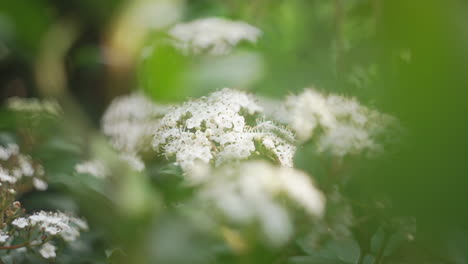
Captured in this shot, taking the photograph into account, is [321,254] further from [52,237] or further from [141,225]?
[52,237]

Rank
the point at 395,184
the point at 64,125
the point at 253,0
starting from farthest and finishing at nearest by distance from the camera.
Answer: the point at 253,0 < the point at 64,125 < the point at 395,184

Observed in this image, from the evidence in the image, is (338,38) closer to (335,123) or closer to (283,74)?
(283,74)

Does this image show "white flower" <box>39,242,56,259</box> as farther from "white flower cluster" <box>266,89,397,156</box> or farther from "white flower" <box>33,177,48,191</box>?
"white flower cluster" <box>266,89,397,156</box>

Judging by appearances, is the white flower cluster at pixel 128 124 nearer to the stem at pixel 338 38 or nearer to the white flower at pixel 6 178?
the white flower at pixel 6 178

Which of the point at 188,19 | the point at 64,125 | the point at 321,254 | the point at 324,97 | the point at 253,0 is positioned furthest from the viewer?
the point at 253,0

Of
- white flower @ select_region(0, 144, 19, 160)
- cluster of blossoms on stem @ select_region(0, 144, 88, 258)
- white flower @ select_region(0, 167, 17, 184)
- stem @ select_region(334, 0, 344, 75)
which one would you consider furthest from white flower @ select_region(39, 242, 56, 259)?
stem @ select_region(334, 0, 344, 75)

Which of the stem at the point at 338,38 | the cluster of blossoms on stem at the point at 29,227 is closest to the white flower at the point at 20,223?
the cluster of blossoms on stem at the point at 29,227

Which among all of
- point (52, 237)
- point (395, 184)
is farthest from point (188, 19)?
point (395, 184)
